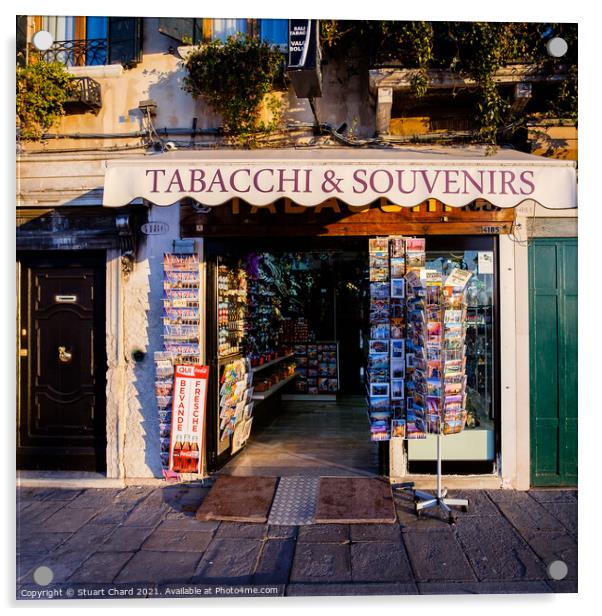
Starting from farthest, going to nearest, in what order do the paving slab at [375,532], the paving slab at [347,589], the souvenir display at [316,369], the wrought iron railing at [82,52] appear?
the souvenir display at [316,369]
the wrought iron railing at [82,52]
the paving slab at [375,532]
the paving slab at [347,589]

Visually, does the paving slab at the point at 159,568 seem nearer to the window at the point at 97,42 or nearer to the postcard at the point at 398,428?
the postcard at the point at 398,428

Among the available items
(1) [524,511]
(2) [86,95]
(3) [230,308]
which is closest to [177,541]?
(3) [230,308]

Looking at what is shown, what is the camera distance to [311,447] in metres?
5.94

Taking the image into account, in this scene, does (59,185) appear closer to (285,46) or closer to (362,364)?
(285,46)

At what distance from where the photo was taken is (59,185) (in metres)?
4.99

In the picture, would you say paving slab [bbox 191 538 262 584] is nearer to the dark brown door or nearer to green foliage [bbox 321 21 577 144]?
the dark brown door

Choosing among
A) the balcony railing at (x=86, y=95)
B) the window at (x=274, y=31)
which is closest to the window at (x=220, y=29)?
the window at (x=274, y=31)

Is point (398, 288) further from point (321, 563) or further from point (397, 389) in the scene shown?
point (321, 563)

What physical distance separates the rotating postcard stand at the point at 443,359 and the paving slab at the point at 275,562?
4.19ft

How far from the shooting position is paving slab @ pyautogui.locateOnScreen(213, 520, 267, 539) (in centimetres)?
382

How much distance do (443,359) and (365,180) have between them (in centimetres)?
170

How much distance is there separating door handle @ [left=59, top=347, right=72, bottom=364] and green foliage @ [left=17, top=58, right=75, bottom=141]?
2.52 meters

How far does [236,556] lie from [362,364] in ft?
22.3

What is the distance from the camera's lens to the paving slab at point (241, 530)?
150 inches
